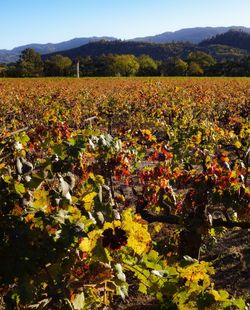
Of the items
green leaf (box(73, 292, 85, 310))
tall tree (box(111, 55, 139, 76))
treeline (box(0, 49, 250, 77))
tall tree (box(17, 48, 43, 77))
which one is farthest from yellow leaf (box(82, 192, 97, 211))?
tall tree (box(111, 55, 139, 76))

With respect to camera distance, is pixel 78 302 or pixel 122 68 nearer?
pixel 78 302

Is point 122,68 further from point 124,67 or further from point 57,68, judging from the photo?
point 57,68

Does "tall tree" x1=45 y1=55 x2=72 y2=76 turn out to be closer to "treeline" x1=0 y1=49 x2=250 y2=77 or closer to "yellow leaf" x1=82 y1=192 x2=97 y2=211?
"treeline" x1=0 y1=49 x2=250 y2=77

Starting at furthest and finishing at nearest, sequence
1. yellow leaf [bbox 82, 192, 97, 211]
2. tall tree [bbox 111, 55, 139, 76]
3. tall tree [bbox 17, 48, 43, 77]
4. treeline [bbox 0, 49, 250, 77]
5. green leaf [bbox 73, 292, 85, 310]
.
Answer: tall tree [bbox 111, 55, 139, 76]
tall tree [bbox 17, 48, 43, 77]
treeline [bbox 0, 49, 250, 77]
yellow leaf [bbox 82, 192, 97, 211]
green leaf [bbox 73, 292, 85, 310]

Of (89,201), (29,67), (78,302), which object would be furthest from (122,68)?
(78,302)

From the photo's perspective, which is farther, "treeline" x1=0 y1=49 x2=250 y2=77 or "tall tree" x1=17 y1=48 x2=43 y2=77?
"tall tree" x1=17 y1=48 x2=43 y2=77

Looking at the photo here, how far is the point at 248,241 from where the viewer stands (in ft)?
21.5

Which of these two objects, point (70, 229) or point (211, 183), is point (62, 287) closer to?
point (70, 229)

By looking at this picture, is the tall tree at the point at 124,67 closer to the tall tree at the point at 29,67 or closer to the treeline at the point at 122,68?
the treeline at the point at 122,68

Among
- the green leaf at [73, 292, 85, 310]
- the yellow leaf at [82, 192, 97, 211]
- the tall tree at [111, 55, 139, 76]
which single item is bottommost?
the tall tree at [111, 55, 139, 76]

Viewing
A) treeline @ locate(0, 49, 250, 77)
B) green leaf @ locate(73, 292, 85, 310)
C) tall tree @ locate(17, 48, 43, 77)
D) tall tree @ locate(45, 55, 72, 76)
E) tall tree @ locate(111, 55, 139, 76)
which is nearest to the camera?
green leaf @ locate(73, 292, 85, 310)

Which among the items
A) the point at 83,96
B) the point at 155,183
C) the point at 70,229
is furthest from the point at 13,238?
the point at 83,96

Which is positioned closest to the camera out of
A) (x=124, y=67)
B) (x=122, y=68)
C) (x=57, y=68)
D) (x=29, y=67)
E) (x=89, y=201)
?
(x=89, y=201)

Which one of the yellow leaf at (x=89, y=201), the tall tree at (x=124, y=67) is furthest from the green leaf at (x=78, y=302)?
the tall tree at (x=124, y=67)
